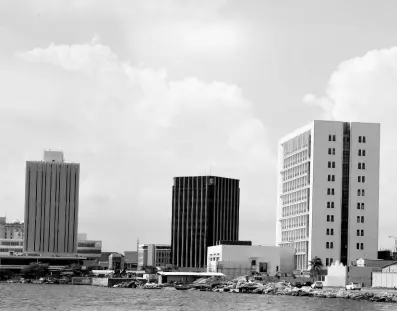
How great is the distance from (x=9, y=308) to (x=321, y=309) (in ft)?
185

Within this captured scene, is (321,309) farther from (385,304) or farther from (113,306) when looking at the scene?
(113,306)

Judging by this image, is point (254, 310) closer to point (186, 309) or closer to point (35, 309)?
point (186, 309)

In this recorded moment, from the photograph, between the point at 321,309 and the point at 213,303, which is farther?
the point at 213,303

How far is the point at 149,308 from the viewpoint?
161000 millimetres

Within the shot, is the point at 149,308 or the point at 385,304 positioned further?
the point at 385,304

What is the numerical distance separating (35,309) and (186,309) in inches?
1078

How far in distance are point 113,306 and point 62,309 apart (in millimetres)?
12056

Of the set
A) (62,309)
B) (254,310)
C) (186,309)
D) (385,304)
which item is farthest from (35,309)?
(385,304)

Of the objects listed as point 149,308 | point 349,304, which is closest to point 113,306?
point 149,308

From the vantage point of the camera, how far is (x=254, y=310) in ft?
513

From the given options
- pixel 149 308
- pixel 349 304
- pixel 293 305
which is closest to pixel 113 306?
pixel 149 308

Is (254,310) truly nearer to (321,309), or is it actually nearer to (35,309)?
(321,309)

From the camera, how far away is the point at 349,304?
17212 cm

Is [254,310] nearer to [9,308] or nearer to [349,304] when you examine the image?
[349,304]
